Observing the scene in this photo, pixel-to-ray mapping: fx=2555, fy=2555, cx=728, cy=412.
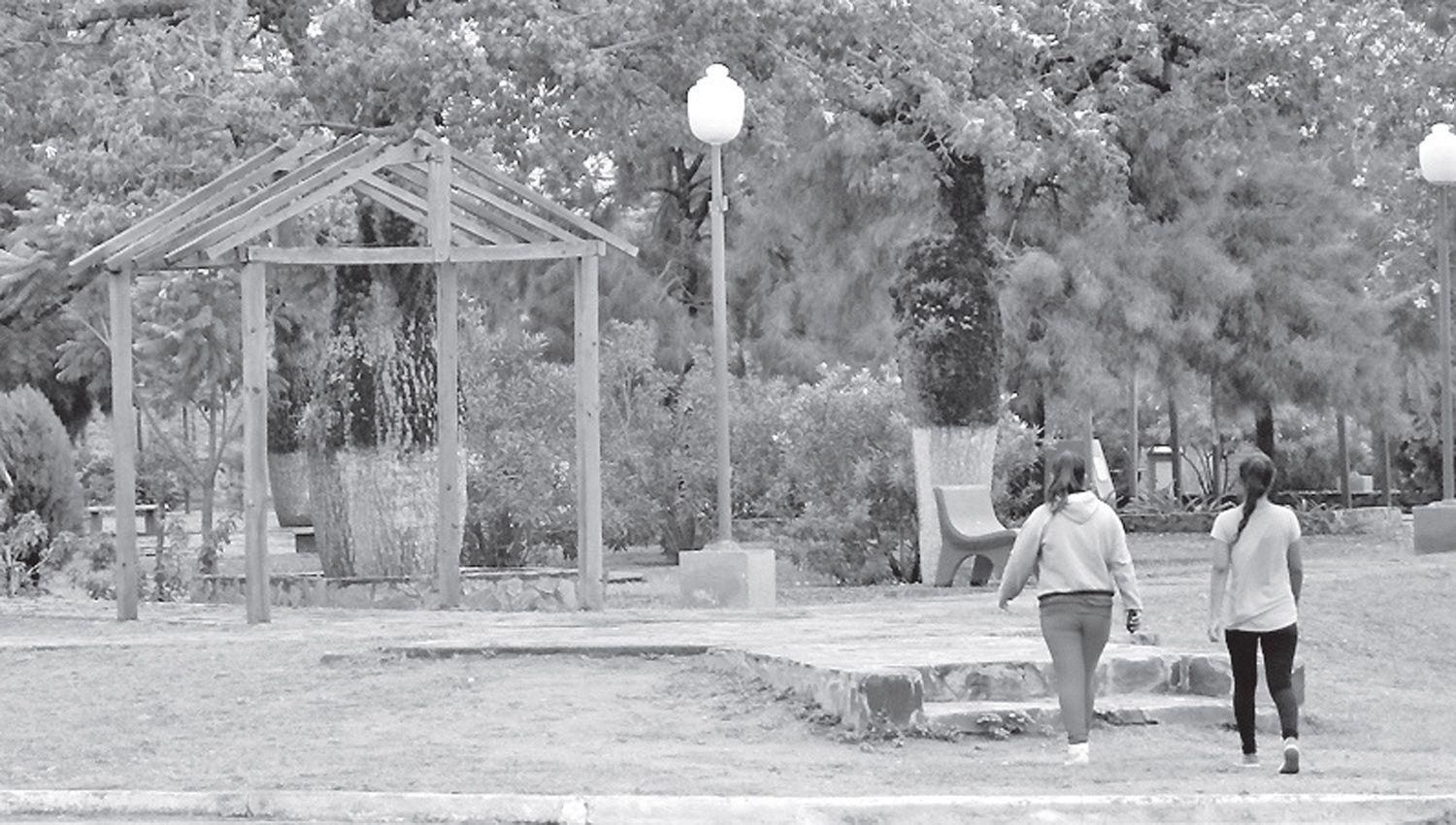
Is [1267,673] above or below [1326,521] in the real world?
below

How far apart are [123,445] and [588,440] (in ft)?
11.0

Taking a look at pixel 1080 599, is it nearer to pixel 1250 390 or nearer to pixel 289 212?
pixel 289 212

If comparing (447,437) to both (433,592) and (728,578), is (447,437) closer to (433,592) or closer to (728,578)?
(433,592)

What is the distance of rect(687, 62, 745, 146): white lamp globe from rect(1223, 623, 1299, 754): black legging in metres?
8.15

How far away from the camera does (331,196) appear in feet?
61.9

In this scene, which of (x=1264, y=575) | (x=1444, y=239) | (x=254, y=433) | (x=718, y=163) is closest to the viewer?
(x=1264, y=575)

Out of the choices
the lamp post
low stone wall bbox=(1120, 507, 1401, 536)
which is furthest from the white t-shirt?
low stone wall bbox=(1120, 507, 1401, 536)

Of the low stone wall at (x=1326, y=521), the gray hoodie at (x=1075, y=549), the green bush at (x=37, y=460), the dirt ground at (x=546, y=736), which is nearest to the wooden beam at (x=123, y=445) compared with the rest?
the dirt ground at (x=546, y=736)

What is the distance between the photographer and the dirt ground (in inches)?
422

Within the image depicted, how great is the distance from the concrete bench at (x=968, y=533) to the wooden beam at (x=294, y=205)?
619 cm

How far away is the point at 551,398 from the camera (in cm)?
2736

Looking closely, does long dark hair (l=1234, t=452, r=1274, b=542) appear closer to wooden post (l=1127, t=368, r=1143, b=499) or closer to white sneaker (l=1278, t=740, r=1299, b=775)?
white sneaker (l=1278, t=740, r=1299, b=775)

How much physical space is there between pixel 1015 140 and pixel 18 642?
38.0 ft

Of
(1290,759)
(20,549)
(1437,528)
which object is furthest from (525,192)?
(1437,528)
